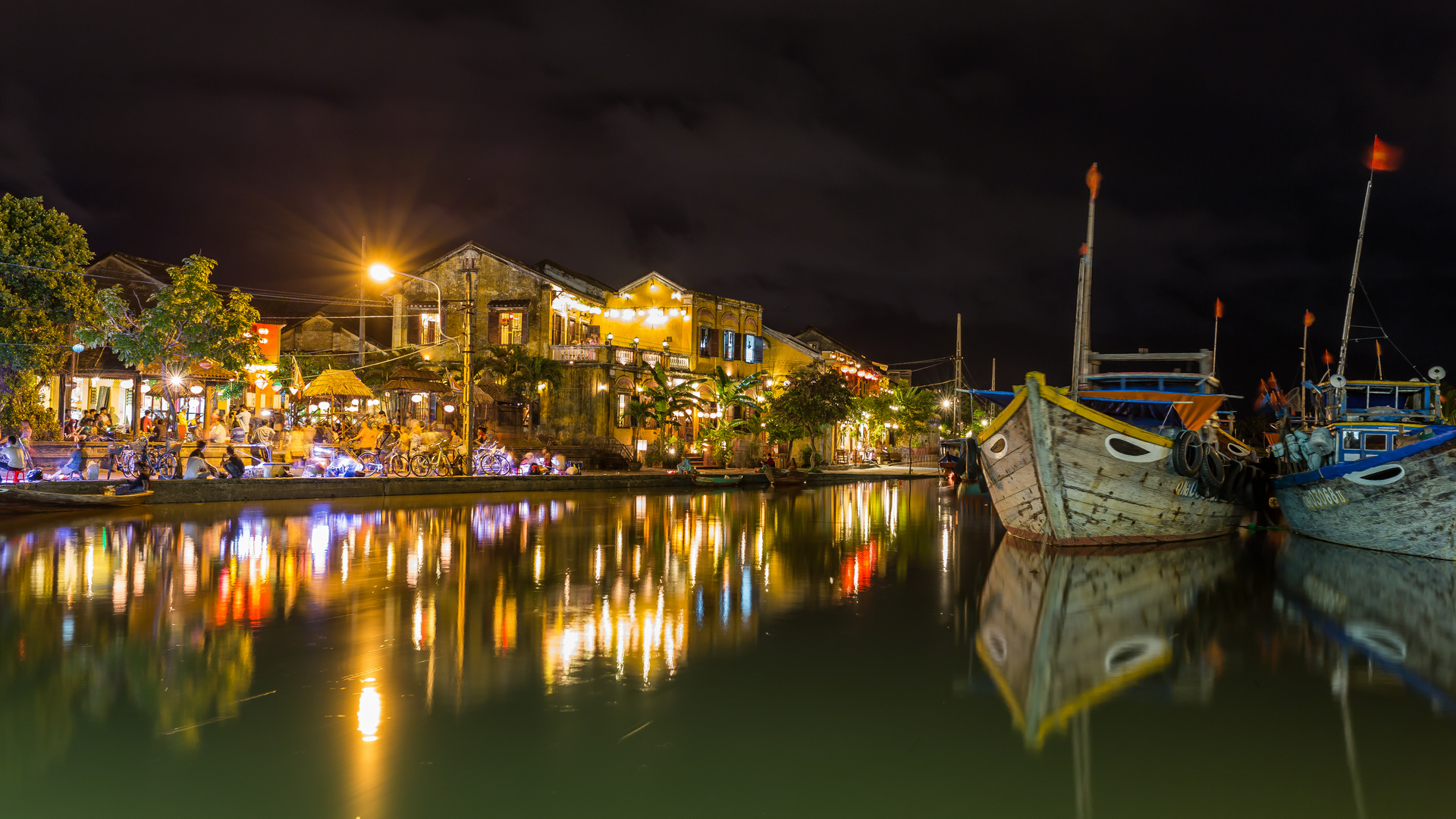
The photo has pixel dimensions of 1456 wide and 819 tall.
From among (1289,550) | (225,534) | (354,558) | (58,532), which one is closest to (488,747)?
(354,558)

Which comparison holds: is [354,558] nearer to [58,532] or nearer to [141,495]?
[58,532]

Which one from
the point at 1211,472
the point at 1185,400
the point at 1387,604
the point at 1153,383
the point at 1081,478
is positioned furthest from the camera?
the point at 1153,383

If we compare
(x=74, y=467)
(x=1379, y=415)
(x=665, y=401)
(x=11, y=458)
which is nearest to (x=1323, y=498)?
(x=1379, y=415)

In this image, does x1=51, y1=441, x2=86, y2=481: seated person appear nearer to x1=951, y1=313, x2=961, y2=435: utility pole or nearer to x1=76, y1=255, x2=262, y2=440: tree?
x1=76, y1=255, x2=262, y2=440: tree

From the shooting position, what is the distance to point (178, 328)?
78.6 ft

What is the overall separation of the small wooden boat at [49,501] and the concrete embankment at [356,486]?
1.19 ft

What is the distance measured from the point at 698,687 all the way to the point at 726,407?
3358 centimetres

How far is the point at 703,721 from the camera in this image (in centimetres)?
539

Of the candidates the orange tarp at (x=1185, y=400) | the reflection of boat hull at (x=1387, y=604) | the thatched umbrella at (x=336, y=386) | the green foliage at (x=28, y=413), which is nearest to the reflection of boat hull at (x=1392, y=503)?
the reflection of boat hull at (x=1387, y=604)

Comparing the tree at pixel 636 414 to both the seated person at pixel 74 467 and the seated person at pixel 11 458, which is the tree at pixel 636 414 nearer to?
the seated person at pixel 74 467

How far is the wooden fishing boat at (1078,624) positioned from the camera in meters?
6.19

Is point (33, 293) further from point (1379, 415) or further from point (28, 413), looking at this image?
point (1379, 415)

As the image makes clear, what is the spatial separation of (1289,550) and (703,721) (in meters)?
14.4

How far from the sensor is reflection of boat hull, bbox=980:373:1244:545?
14273 mm
